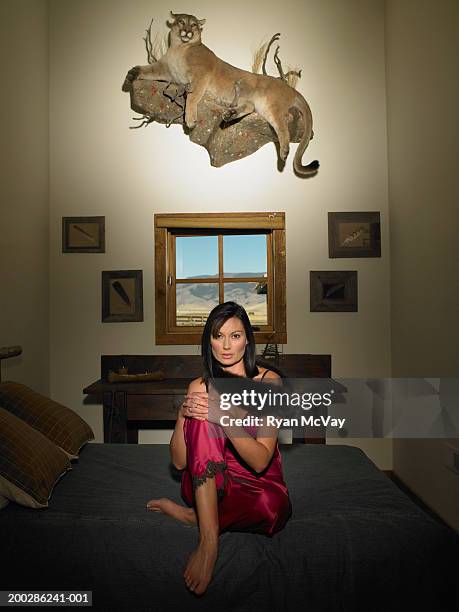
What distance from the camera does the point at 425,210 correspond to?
279 cm

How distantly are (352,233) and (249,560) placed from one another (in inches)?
95.9

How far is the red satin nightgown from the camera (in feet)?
5.11

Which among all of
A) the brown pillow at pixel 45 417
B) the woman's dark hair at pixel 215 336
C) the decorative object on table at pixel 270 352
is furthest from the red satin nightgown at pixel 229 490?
the decorative object on table at pixel 270 352

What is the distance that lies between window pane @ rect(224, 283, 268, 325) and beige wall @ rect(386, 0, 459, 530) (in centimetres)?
88

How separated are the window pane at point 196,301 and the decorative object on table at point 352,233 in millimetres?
879

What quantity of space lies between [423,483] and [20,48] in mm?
3583

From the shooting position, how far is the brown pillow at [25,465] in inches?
67.4

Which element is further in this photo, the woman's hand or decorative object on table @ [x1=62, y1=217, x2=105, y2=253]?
decorative object on table @ [x1=62, y1=217, x2=105, y2=253]

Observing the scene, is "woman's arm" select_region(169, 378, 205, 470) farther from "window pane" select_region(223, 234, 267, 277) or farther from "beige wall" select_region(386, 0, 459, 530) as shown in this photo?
"window pane" select_region(223, 234, 267, 277)

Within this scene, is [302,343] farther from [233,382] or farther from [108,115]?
[108,115]

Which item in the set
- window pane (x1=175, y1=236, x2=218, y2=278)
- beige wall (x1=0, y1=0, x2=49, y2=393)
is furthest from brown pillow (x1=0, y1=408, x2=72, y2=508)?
window pane (x1=175, y1=236, x2=218, y2=278)

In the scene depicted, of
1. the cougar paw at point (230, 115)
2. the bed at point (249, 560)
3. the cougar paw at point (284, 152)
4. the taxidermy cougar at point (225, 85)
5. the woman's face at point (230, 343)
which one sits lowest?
the bed at point (249, 560)

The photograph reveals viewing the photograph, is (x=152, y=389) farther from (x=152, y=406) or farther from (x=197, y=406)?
(x=197, y=406)

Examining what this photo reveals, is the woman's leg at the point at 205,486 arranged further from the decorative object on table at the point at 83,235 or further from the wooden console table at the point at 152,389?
the decorative object on table at the point at 83,235
